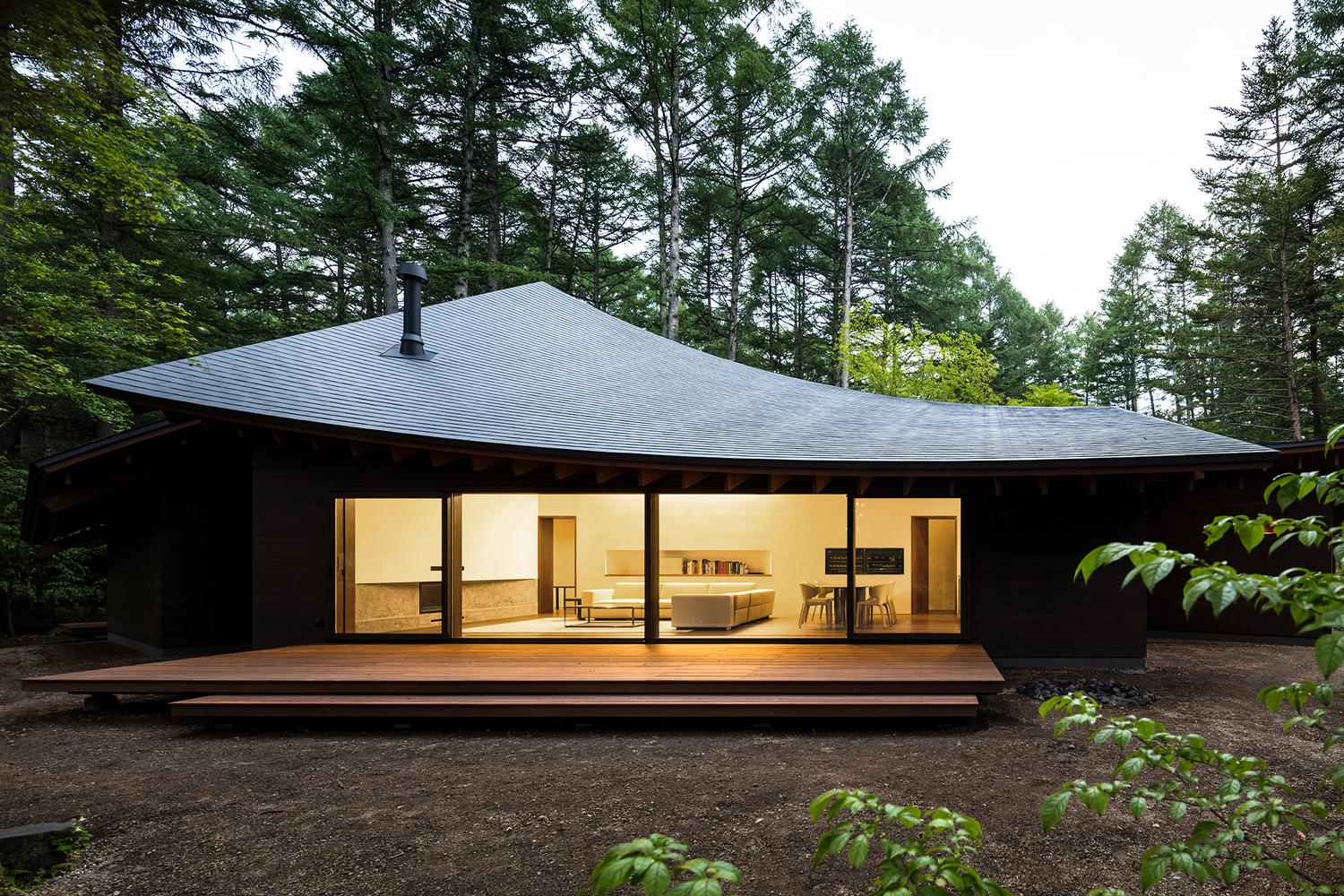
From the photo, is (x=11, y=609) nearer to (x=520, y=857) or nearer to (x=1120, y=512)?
(x=520, y=857)

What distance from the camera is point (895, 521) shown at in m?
8.43

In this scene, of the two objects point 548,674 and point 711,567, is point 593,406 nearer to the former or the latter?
point 548,674

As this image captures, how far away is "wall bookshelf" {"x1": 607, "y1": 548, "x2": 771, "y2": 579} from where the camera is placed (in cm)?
1151

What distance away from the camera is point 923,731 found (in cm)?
564

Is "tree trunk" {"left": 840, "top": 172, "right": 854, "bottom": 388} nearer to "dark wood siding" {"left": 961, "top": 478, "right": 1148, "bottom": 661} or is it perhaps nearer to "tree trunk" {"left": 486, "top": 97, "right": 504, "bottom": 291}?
"tree trunk" {"left": 486, "top": 97, "right": 504, "bottom": 291}

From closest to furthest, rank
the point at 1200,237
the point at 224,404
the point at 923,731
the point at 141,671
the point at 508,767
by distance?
1. the point at 508,767
2. the point at 923,731
3. the point at 141,671
4. the point at 224,404
5. the point at 1200,237

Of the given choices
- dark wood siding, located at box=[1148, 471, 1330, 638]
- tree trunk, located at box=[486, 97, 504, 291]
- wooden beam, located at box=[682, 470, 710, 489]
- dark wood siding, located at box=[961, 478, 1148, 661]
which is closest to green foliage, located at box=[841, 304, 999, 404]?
tree trunk, located at box=[486, 97, 504, 291]

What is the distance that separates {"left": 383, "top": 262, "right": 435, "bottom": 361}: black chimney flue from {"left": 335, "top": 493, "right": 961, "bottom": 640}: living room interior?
2.28 metres

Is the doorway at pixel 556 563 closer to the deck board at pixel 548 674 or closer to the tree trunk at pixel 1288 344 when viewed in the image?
the deck board at pixel 548 674

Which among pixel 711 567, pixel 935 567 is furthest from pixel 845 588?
pixel 711 567

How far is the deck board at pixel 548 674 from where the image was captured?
6.05m

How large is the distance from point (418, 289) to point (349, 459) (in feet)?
9.26

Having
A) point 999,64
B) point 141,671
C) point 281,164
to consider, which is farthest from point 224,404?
point 999,64

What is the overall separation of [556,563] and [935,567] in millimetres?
5952
